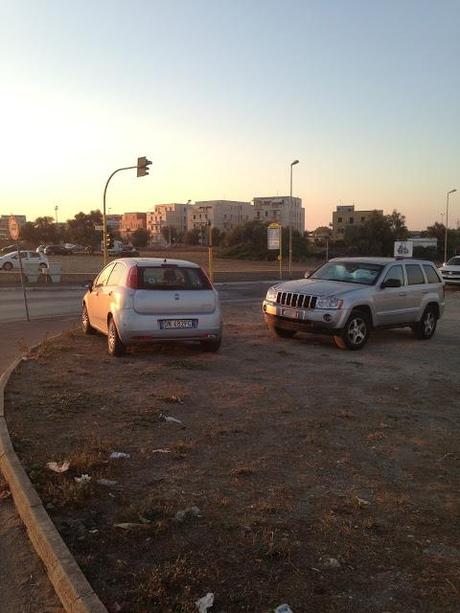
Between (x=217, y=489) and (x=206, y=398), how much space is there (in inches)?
100

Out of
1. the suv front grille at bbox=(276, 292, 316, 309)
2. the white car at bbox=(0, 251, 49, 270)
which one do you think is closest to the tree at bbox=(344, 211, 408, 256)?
the white car at bbox=(0, 251, 49, 270)

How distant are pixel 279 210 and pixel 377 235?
8849 centimetres

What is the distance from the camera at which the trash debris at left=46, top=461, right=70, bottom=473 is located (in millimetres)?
4368

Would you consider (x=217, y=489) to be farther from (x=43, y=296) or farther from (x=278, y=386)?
(x=43, y=296)

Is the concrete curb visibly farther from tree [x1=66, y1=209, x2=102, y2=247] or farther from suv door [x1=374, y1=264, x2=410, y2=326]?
tree [x1=66, y1=209, x2=102, y2=247]

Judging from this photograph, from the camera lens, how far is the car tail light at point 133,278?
9.12 m

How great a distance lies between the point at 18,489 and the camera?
404cm

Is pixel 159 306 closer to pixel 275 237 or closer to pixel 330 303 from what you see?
pixel 330 303

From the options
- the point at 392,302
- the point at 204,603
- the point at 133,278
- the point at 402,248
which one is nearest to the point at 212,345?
the point at 133,278

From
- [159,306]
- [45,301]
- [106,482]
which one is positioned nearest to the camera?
[106,482]

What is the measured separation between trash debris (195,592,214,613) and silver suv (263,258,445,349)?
7.66 m

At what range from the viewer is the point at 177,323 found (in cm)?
918

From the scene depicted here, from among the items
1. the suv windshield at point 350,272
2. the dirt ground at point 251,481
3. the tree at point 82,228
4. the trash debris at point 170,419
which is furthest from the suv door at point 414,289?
the tree at point 82,228

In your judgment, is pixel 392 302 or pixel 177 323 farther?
pixel 392 302
